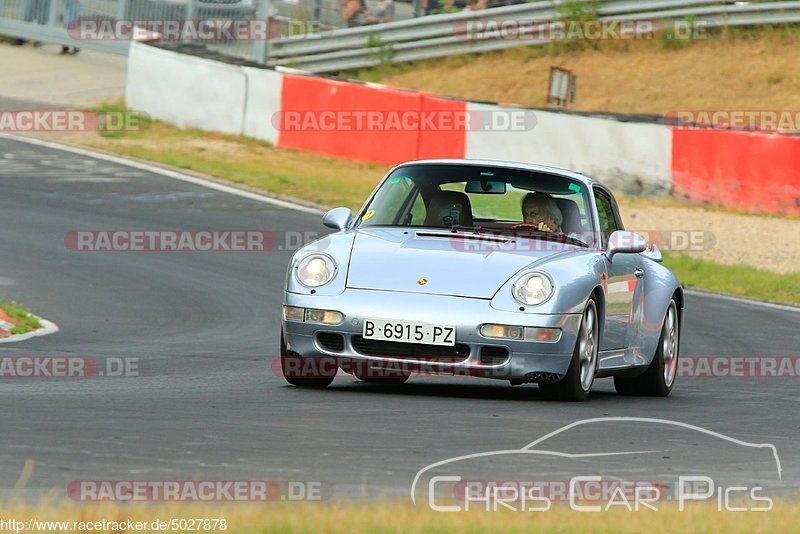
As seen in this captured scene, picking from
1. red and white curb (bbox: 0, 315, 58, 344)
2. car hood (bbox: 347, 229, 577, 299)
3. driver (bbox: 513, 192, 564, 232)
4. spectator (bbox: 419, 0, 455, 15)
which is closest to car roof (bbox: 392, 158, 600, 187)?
driver (bbox: 513, 192, 564, 232)

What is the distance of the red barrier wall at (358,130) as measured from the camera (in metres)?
23.3

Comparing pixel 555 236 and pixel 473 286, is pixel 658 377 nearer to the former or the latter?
pixel 555 236

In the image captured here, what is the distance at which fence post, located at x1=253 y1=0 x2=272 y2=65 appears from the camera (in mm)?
29759

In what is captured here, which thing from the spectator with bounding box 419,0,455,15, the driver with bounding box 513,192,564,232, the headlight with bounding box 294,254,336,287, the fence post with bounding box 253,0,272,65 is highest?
the spectator with bounding box 419,0,455,15

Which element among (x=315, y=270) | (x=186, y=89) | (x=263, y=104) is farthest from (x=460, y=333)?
(x=186, y=89)

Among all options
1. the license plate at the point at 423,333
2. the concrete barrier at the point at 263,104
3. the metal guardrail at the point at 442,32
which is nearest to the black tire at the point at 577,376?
the license plate at the point at 423,333

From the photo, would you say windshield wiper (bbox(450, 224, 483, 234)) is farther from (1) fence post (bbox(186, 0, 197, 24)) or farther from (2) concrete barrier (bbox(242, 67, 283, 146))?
(1) fence post (bbox(186, 0, 197, 24))

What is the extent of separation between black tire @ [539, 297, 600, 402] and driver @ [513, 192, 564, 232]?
0.76 m

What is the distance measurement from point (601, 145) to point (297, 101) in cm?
505

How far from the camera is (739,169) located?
21.4 meters

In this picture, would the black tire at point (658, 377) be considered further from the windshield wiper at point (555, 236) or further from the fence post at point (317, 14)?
the fence post at point (317, 14)

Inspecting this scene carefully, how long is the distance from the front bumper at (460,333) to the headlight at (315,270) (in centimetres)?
12

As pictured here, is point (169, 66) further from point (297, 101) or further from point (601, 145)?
point (601, 145)

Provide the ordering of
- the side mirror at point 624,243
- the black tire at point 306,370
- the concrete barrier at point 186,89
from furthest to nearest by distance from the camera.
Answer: the concrete barrier at point 186,89 < the side mirror at point 624,243 < the black tire at point 306,370
